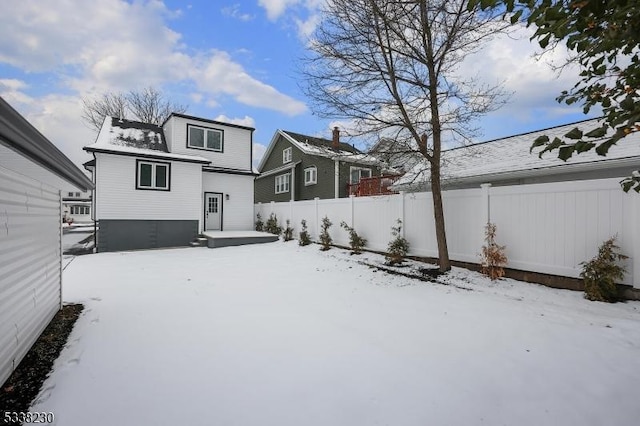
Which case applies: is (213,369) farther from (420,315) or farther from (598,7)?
(598,7)

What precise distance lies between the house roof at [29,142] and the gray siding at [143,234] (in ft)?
32.0

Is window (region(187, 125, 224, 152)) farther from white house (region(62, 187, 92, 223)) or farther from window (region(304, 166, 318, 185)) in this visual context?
white house (region(62, 187, 92, 223))

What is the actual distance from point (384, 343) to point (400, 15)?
6.41 metres

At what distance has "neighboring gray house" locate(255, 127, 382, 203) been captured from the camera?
18.2 metres

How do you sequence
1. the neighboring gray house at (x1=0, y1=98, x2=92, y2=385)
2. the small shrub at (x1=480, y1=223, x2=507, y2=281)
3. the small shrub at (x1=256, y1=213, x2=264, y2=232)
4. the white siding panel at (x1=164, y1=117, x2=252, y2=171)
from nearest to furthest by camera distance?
the neighboring gray house at (x1=0, y1=98, x2=92, y2=385), the small shrub at (x1=480, y1=223, x2=507, y2=281), the white siding panel at (x1=164, y1=117, x2=252, y2=171), the small shrub at (x1=256, y1=213, x2=264, y2=232)

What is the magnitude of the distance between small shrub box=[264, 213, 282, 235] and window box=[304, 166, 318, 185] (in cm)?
436

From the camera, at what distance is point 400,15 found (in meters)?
6.63

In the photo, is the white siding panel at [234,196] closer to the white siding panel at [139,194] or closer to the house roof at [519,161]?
the white siding panel at [139,194]

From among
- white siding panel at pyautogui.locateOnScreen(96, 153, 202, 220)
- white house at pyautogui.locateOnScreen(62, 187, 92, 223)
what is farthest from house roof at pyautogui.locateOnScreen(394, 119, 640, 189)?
white house at pyautogui.locateOnScreen(62, 187, 92, 223)

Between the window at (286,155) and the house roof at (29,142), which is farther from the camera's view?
the window at (286,155)

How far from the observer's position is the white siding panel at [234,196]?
1603 centimetres

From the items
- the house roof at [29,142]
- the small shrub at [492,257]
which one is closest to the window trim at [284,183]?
the small shrub at [492,257]

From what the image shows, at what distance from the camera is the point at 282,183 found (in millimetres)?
22297

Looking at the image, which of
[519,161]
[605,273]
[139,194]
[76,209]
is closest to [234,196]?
[139,194]
